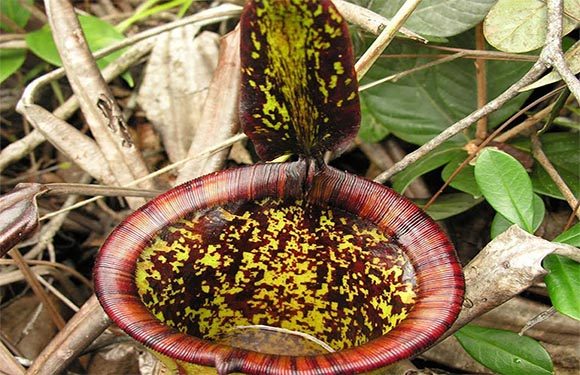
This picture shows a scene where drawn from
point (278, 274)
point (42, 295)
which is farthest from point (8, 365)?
point (278, 274)

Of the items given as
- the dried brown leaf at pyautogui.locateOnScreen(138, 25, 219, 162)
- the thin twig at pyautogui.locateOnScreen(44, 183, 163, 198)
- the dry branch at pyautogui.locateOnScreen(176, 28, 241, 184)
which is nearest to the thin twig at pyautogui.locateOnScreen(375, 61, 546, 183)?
the dry branch at pyautogui.locateOnScreen(176, 28, 241, 184)

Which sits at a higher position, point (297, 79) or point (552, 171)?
point (297, 79)

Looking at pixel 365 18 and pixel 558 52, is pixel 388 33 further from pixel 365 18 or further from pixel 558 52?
pixel 558 52

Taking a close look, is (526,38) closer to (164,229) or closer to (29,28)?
(164,229)

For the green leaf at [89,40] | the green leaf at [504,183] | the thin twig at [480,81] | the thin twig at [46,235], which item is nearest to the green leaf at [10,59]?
the green leaf at [89,40]

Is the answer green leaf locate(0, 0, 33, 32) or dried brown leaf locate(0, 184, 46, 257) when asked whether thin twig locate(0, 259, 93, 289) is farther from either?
green leaf locate(0, 0, 33, 32)

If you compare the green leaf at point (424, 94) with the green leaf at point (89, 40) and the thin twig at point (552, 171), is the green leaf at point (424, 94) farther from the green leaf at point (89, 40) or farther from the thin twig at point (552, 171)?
the green leaf at point (89, 40)

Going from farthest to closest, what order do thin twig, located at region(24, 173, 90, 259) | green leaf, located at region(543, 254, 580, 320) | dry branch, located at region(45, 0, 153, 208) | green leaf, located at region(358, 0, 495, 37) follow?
thin twig, located at region(24, 173, 90, 259) → dry branch, located at region(45, 0, 153, 208) → green leaf, located at region(358, 0, 495, 37) → green leaf, located at region(543, 254, 580, 320)
